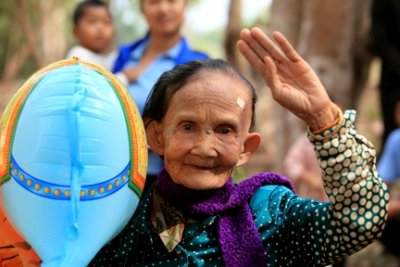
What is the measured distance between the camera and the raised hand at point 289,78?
1.84 m

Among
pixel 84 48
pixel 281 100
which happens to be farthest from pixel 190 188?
pixel 84 48

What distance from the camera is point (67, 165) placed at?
5.74ft

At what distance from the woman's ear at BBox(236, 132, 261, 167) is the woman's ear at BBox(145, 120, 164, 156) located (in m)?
0.23

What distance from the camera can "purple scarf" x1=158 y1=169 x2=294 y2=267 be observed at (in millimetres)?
1959

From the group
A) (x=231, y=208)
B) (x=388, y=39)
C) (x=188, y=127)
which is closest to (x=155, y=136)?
(x=188, y=127)

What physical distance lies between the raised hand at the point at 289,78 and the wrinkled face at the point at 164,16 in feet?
5.07

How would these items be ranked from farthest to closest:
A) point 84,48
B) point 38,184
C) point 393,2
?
point 393,2, point 84,48, point 38,184

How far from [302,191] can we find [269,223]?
9.70 feet

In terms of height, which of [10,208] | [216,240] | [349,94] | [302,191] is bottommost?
[302,191]

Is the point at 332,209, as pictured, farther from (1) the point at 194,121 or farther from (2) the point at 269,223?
(1) the point at 194,121

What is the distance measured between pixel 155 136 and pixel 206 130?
0.80 feet

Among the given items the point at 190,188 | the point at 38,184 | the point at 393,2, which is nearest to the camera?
the point at 38,184

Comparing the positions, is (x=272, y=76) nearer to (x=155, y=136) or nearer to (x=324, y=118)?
(x=324, y=118)

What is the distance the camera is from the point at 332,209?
1.83 meters
